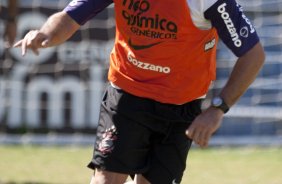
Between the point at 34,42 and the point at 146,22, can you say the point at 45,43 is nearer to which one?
the point at 34,42

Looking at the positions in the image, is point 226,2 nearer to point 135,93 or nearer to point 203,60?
point 203,60

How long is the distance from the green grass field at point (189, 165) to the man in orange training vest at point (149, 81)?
2.83m

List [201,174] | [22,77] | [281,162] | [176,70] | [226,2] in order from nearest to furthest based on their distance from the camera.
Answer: [226,2], [176,70], [201,174], [281,162], [22,77]

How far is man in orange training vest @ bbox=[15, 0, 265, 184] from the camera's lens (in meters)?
4.35

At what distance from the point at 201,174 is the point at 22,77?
278cm

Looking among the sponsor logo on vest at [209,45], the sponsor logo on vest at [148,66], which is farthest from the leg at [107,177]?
the sponsor logo on vest at [209,45]

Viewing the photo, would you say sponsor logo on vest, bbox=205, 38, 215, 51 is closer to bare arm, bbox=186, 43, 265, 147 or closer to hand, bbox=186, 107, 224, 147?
bare arm, bbox=186, 43, 265, 147

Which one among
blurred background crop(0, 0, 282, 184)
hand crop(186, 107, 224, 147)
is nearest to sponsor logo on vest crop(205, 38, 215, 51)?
hand crop(186, 107, 224, 147)

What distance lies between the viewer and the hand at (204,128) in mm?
3695

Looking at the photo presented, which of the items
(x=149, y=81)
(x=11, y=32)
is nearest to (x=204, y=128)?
(x=149, y=81)

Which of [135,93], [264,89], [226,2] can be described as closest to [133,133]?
[135,93]

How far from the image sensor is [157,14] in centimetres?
433

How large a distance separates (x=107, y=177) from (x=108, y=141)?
203 mm

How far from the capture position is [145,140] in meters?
4.57
